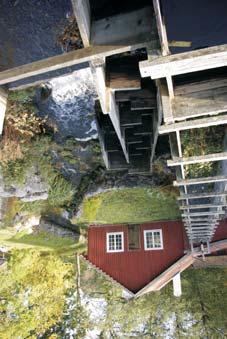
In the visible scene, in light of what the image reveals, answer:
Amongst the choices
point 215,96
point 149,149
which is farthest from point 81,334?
point 215,96

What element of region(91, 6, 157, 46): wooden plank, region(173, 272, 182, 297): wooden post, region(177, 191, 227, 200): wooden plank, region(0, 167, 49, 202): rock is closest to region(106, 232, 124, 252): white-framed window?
region(173, 272, 182, 297): wooden post

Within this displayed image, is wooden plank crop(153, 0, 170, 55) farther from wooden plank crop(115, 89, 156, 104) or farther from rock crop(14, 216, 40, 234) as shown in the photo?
rock crop(14, 216, 40, 234)

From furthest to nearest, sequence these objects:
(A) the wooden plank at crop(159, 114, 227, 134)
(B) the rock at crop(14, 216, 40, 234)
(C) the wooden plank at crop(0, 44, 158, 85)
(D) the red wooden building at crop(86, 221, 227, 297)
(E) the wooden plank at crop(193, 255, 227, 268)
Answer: (E) the wooden plank at crop(193, 255, 227, 268) < (D) the red wooden building at crop(86, 221, 227, 297) < (B) the rock at crop(14, 216, 40, 234) < (A) the wooden plank at crop(159, 114, 227, 134) < (C) the wooden plank at crop(0, 44, 158, 85)

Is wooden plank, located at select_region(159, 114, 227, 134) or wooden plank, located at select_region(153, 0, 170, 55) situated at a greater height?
wooden plank, located at select_region(153, 0, 170, 55)

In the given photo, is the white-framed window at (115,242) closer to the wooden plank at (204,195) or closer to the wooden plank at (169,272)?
the wooden plank at (169,272)

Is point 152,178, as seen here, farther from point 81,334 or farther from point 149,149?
point 81,334

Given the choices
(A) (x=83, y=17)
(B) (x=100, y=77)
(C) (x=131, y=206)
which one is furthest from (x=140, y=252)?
(A) (x=83, y=17)
